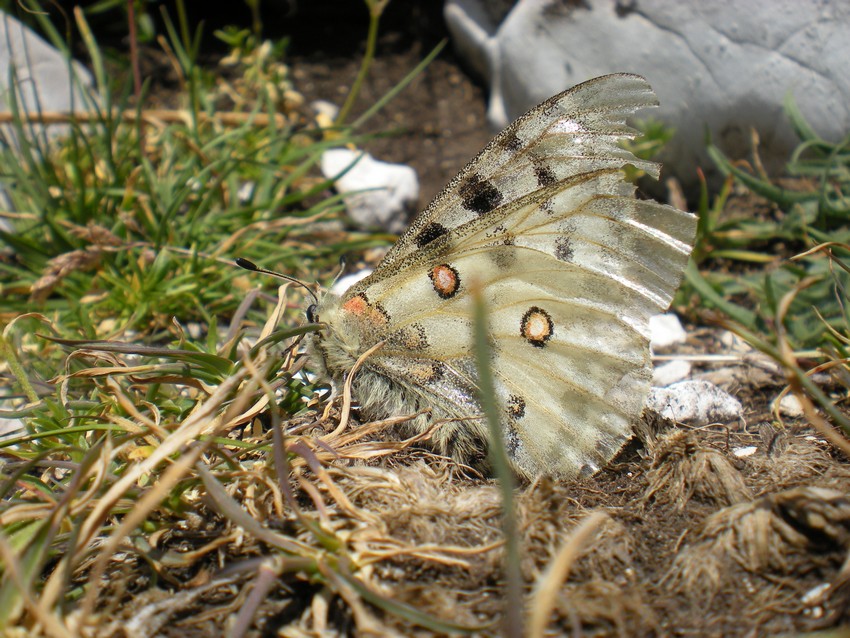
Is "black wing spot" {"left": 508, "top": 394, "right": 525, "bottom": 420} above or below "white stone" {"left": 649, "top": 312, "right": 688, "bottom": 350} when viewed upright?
above

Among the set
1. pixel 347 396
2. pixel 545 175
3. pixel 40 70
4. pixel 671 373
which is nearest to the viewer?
pixel 347 396

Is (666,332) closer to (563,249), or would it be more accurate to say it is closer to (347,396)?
(563,249)

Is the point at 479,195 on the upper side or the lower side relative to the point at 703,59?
lower

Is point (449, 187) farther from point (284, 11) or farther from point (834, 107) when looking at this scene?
point (284, 11)

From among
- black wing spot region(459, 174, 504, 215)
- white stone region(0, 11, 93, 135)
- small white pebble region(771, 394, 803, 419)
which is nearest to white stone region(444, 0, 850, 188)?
small white pebble region(771, 394, 803, 419)

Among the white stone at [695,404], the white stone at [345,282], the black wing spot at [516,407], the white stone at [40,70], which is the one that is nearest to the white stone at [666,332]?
the white stone at [695,404]

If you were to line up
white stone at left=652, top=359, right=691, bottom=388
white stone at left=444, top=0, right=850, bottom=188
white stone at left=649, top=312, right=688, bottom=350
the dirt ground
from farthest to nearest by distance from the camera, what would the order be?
white stone at left=444, top=0, right=850, bottom=188, white stone at left=649, top=312, right=688, bottom=350, white stone at left=652, top=359, right=691, bottom=388, the dirt ground

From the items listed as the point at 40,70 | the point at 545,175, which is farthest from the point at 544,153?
the point at 40,70

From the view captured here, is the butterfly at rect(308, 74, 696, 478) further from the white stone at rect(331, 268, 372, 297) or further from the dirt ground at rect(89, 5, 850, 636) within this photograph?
the white stone at rect(331, 268, 372, 297)
